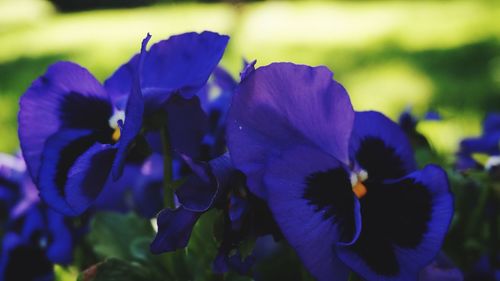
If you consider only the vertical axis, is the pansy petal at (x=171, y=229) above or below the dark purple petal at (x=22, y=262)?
above

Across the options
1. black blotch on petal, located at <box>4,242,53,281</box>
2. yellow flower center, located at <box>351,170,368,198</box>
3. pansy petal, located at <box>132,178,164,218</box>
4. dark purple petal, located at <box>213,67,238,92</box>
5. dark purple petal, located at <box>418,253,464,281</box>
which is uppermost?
yellow flower center, located at <box>351,170,368,198</box>

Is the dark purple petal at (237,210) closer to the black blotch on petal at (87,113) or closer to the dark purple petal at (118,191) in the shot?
the black blotch on petal at (87,113)

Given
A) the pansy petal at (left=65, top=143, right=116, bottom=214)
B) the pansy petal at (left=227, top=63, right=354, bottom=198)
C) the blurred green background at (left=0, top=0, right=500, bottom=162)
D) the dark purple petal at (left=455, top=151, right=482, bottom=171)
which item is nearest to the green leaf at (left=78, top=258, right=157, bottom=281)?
the pansy petal at (left=65, top=143, right=116, bottom=214)

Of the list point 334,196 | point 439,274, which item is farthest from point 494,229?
point 334,196

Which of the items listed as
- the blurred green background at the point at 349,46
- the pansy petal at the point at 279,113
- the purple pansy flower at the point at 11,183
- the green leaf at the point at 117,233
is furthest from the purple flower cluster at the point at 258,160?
the blurred green background at the point at 349,46

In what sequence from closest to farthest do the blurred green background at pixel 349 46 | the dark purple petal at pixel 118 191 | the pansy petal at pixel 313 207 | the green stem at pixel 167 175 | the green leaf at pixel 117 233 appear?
1. the pansy petal at pixel 313 207
2. the green stem at pixel 167 175
3. the green leaf at pixel 117 233
4. the dark purple petal at pixel 118 191
5. the blurred green background at pixel 349 46

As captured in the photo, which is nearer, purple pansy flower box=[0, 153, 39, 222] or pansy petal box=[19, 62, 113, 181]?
pansy petal box=[19, 62, 113, 181]

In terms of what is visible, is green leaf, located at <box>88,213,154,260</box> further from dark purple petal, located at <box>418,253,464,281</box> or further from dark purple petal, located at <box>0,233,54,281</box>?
dark purple petal, located at <box>418,253,464,281</box>

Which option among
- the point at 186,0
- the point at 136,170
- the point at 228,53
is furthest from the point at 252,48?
the point at 186,0
